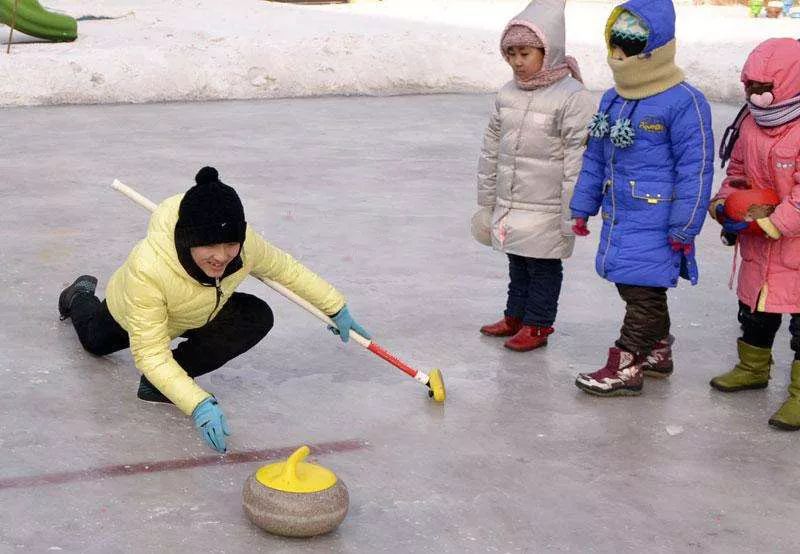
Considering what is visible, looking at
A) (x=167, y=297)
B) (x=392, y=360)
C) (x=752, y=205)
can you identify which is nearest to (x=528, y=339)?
(x=392, y=360)

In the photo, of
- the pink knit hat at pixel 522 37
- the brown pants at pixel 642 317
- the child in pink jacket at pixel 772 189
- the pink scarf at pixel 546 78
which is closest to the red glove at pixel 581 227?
the brown pants at pixel 642 317

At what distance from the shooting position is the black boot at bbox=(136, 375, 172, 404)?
14.3ft

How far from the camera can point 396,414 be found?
4.39 meters

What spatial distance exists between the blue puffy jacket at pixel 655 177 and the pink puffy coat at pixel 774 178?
0.17 metres

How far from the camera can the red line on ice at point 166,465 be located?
3.73 meters

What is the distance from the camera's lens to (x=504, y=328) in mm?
5285

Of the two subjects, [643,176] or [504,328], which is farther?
[504,328]

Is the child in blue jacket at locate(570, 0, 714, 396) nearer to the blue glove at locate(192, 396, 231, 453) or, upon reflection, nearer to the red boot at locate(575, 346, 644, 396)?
the red boot at locate(575, 346, 644, 396)

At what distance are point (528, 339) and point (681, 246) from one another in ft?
2.95

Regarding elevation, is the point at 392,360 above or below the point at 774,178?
below

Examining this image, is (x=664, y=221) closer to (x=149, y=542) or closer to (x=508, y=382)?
(x=508, y=382)

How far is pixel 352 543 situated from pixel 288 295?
1.23 m

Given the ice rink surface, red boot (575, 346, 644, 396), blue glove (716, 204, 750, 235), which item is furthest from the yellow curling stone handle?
blue glove (716, 204, 750, 235)

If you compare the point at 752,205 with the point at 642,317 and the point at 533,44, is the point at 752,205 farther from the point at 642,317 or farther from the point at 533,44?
the point at 533,44
